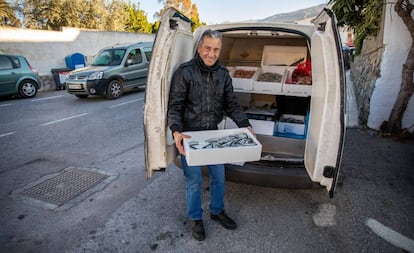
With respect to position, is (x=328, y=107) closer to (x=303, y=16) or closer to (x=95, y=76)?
(x=95, y=76)

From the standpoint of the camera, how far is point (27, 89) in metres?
9.98

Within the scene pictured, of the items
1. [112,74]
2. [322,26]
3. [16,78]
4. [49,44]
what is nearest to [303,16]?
[49,44]

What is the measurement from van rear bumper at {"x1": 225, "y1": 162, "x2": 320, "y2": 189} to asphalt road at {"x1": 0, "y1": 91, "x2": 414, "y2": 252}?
16.3 inches

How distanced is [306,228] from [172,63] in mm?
1999

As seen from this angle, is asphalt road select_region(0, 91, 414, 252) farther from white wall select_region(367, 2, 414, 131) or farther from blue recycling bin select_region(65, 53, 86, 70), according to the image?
blue recycling bin select_region(65, 53, 86, 70)

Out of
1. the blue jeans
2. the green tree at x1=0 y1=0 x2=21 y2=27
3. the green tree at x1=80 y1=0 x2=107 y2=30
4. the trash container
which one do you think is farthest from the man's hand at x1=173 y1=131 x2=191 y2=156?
the green tree at x1=80 y1=0 x2=107 y2=30

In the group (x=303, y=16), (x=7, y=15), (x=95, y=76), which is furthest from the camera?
(x=303, y=16)

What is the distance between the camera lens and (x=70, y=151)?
4.57 metres

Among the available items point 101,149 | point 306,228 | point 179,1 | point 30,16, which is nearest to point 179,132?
point 306,228

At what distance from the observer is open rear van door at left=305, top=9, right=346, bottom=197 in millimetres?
2031

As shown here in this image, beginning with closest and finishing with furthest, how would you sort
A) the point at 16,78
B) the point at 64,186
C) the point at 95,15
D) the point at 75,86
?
the point at 64,186 → the point at 75,86 → the point at 16,78 → the point at 95,15

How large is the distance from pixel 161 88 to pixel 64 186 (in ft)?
6.89

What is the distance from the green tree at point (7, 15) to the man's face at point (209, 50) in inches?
784

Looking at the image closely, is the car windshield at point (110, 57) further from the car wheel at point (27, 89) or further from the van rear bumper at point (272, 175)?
the van rear bumper at point (272, 175)
